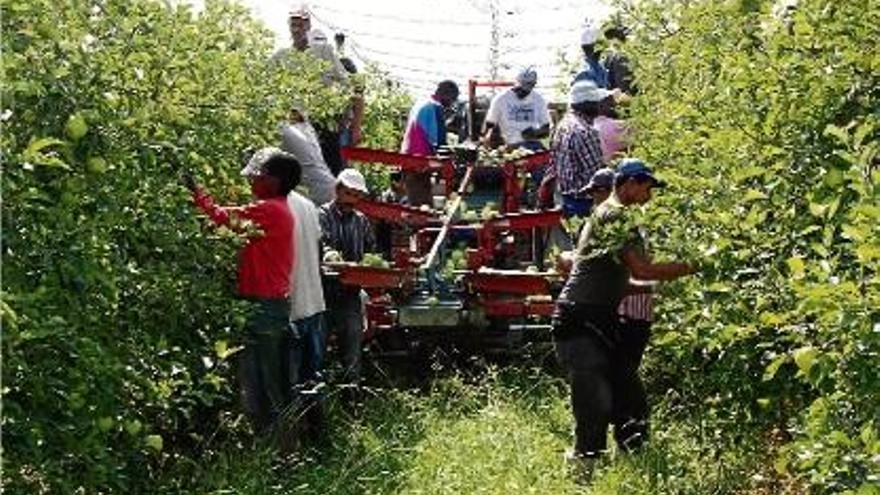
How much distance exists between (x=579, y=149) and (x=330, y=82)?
2141 millimetres

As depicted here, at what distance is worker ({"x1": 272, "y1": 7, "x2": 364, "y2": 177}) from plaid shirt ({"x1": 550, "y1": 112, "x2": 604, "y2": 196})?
5.46 feet

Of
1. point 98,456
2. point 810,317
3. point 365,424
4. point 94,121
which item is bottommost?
point 365,424

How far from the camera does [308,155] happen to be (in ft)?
32.6

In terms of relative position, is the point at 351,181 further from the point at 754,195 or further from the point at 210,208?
the point at 754,195

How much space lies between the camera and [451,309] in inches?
375

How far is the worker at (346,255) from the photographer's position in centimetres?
893

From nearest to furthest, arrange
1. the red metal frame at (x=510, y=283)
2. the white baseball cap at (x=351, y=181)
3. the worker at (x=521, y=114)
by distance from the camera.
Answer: the white baseball cap at (x=351, y=181), the red metal frame at (x=510, y=283), the worker at (x=521, y=114)

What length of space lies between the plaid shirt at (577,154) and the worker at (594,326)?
2.54 meters

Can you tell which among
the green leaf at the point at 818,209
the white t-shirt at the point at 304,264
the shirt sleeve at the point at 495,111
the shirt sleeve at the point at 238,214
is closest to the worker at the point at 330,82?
the shirt sleeve at the point at 495,111

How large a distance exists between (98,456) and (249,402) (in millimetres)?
2467

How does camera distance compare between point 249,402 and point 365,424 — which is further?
point 365,424

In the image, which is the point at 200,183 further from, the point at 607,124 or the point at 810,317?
the point at 607,124

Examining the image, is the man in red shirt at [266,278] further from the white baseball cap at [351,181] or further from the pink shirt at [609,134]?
the pink shirt at [609,134]

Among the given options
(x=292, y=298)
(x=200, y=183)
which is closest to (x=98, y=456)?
(x=200, y=183)
